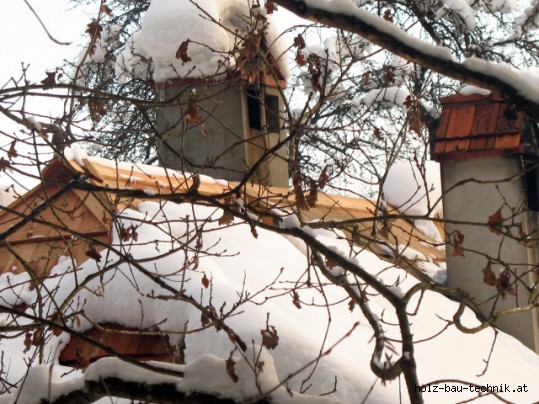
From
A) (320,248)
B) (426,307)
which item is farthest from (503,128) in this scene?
(320,248)

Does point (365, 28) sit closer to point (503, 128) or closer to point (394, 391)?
point (394, 391)

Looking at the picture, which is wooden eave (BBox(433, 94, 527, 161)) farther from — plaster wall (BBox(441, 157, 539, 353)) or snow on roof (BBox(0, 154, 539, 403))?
snow on roof (BBox(0, 154, 539, 403))

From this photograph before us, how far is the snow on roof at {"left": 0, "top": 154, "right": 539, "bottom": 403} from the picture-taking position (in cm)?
319

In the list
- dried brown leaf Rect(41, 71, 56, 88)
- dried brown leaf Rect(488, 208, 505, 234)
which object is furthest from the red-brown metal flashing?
dried brown leaf Rect(488, 208, 505, 234)

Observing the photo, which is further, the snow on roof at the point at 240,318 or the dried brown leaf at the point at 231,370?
the snow on roof at the point at 240,318

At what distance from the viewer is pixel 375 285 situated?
9.19ft

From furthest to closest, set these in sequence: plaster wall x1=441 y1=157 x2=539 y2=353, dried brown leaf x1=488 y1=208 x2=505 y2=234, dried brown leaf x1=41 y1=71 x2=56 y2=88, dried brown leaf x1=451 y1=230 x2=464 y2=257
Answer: plaster wall x1=441 y1=157 x2=539 y2=353
dried brown leaf x1=451 y1=230 x2=464 y2=257
dried brown leaf x1=488 y1=208 x2=505 y2=234
dried brown leaf x1=41 y1=71 x2=56 y2=88

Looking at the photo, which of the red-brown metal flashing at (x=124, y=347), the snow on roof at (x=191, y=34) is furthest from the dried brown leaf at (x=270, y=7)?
the snow on roof at (x=191, y=34)

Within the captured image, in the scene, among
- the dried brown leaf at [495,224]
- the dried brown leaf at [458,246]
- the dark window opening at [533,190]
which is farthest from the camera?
the dark window opening at [533,190]

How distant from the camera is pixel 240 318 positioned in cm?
471

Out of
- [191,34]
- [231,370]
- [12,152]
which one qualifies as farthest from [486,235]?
[12,152]

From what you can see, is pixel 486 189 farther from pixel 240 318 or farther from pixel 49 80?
pixel 49 80

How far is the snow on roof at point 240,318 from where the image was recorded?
319cm

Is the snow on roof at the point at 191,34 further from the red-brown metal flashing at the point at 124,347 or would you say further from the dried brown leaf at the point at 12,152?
the dried brown leaf at the point at 12,152
